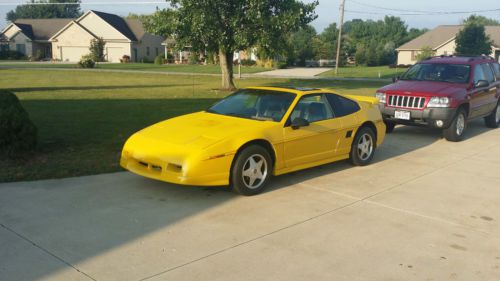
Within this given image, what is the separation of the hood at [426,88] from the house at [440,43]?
56.6 meters

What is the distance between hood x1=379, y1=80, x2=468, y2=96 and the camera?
10.4 metres

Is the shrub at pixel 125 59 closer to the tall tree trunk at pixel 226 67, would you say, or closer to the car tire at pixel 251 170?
the tall tree trunk at pixel 226 67

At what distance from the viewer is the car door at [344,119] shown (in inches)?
302

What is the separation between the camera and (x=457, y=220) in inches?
222

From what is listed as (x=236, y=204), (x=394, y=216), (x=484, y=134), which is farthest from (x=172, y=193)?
(x=484, y=134)

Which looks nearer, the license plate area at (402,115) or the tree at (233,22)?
the license plate area at (402,115)

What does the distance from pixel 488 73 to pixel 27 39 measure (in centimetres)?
7148

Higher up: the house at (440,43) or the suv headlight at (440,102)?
the house at (440,43)

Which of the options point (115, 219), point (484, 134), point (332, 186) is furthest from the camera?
point (484, 134)

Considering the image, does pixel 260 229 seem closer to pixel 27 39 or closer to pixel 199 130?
pixel 199 130

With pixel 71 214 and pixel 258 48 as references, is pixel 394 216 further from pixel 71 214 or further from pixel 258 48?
pixel 258 48

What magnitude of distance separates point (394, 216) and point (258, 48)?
655 inches

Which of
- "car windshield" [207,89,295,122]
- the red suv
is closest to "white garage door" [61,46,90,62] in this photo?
the red suv

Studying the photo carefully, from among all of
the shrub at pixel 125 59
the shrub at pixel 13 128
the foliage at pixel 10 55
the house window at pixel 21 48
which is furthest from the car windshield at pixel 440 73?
the house window at pixel 21 48
